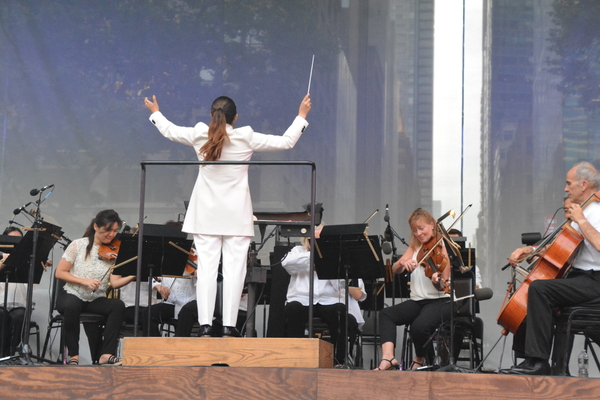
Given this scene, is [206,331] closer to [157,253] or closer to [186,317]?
[157,253]

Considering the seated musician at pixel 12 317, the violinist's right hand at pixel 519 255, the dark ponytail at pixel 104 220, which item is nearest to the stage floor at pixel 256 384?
the violinist's right hand at pixel 519 255

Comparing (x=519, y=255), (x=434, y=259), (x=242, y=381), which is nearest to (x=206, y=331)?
(x=242, y=381)

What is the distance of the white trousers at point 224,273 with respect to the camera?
4.38 meters

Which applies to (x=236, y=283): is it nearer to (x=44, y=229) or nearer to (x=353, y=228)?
(x=353, y=228)

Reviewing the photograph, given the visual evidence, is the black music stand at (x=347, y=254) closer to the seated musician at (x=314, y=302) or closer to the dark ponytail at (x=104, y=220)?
the seated musician at (x=314, y=302)

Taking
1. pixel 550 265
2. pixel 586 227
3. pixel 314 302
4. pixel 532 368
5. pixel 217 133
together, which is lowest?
pixel 532 368

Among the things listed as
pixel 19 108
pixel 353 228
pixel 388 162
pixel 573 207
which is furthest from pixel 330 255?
pixel 19 108

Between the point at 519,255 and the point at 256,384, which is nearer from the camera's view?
the point at 256,384

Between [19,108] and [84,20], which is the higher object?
[84,20]

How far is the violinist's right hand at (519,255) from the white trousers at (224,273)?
5.35 feet

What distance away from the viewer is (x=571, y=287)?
4.18m

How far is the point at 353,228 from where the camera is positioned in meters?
5.04

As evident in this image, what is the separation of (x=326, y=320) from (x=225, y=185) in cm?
174

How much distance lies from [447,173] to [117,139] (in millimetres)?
3526
